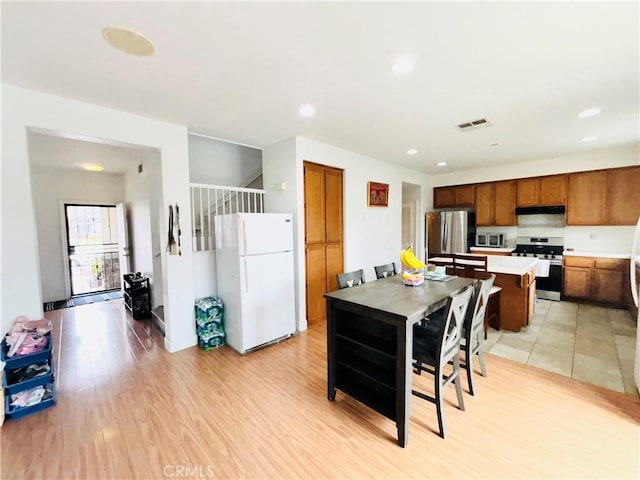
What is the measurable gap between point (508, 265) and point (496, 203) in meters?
2.32

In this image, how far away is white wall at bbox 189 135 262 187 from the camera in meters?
4.21

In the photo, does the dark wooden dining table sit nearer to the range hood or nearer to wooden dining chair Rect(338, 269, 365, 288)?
wooden dining chair Rect(338, 269, 365, 288)

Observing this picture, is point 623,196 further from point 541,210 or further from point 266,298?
point 266,298

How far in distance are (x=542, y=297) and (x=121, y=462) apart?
5.95 meters

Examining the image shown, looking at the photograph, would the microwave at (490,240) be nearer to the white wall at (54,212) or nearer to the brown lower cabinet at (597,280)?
the brown lower cabinet at (597,280)

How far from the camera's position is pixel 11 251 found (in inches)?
81.9

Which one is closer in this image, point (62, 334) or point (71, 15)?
point (71, 15)

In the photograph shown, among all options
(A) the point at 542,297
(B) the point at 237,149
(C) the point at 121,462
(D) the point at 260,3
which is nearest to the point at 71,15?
(D) the point at 260,3

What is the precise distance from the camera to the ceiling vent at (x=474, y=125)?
2963mm

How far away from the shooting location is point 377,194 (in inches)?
182

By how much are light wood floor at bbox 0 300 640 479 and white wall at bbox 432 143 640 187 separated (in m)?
3.95

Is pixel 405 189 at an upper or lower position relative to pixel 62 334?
upper

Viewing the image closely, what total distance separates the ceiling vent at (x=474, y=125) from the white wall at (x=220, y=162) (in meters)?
3.14

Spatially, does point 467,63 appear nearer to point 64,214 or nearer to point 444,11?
point 444,11
